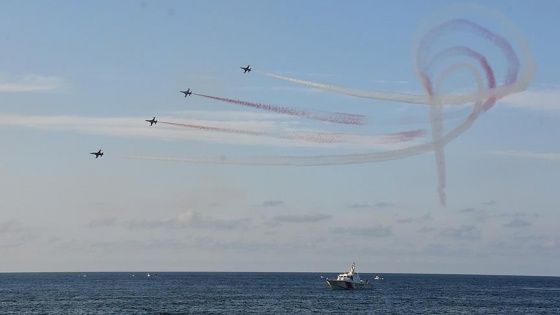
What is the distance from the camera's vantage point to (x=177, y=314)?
15288 cm

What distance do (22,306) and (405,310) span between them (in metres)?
89.4

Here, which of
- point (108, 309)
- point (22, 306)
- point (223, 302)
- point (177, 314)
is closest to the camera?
point (177, 314)

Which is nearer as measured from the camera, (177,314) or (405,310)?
(177,314)

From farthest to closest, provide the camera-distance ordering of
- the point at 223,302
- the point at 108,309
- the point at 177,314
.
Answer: the point at 223,302 < the point at 108,309 < the point at 177,314

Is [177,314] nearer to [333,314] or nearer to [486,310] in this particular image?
[333,314]

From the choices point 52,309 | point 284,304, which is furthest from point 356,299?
point 52,309

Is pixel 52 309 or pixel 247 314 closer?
pixel 247 314

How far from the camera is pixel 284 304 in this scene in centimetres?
18800

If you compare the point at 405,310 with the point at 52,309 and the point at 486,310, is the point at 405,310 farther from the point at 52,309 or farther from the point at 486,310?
the point at 52,309

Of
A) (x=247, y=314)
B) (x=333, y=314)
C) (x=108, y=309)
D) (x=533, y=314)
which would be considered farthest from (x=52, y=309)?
(x=533, y=314)

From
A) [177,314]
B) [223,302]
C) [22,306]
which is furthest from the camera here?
[223,302]

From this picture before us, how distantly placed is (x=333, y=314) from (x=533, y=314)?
4825cm

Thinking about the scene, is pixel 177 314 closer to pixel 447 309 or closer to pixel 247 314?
pixel 247 314

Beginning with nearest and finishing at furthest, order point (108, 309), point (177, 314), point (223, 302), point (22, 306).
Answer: point (177, 314) < point (108, 309) < point (22, 306) < point (223, 302)
